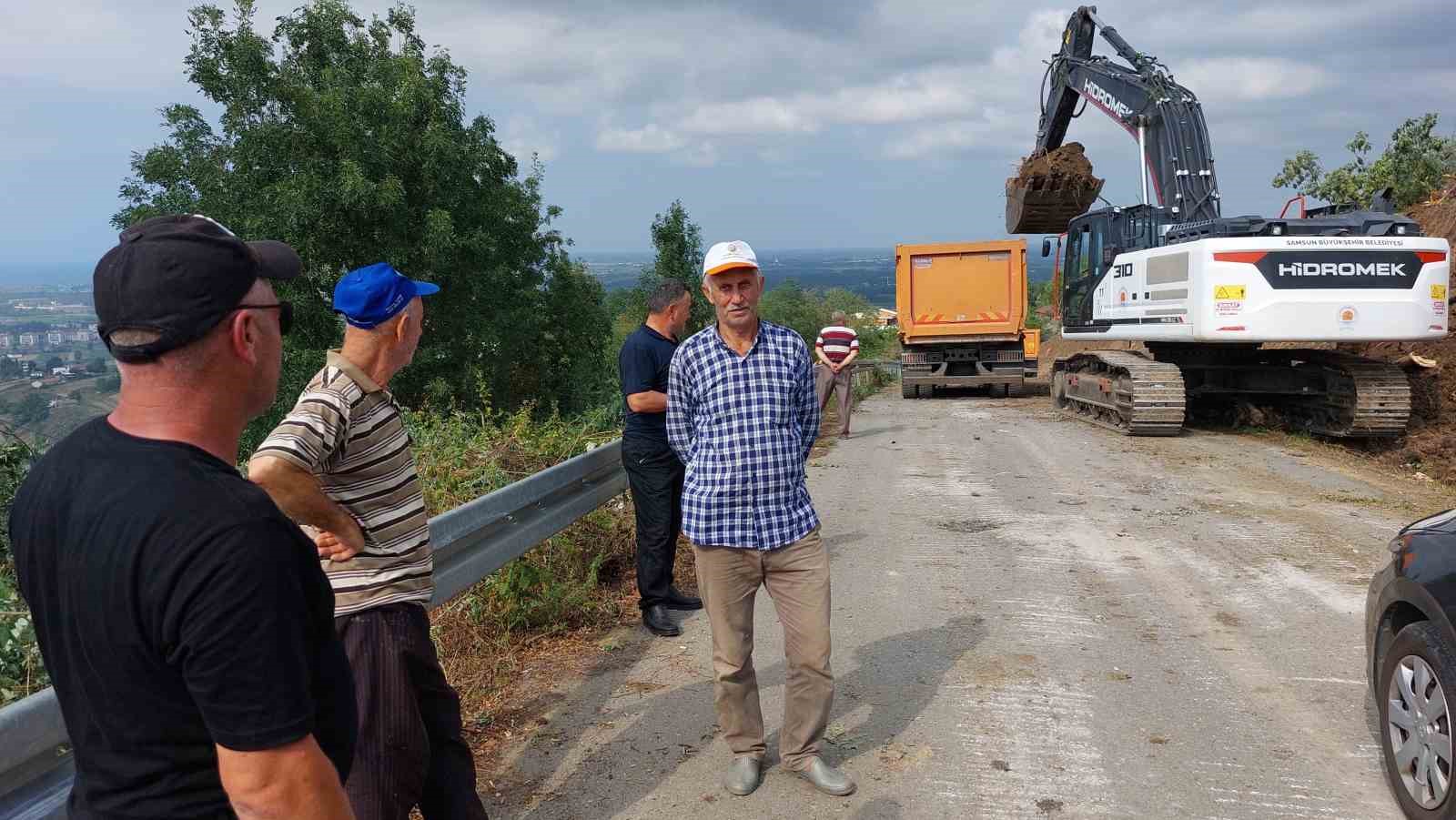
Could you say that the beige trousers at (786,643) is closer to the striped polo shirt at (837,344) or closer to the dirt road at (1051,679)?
the dirt road at (1051,679)

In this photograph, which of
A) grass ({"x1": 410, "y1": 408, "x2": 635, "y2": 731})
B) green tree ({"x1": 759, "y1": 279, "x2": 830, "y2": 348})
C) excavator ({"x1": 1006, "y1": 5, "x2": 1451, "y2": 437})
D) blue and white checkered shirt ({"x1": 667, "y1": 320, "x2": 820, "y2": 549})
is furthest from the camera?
green tree ({"x1": 759, "y1": 279, "x2": 830, "y2": 348})

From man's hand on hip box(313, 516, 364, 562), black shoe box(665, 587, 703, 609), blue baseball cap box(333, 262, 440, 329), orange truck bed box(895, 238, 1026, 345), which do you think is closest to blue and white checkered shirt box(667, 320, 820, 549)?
blue baseball cap box(333, 262, 440, 329)

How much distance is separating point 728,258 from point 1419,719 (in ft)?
9.06

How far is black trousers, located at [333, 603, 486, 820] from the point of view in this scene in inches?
104

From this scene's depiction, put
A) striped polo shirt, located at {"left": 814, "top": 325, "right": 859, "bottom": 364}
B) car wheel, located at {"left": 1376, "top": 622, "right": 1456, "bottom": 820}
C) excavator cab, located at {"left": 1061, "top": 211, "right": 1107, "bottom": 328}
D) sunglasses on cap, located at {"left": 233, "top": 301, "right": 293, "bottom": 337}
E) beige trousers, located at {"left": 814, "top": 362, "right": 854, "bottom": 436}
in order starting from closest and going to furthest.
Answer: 1. sunglasses on cap, located at {"left": 233, "top": 301, "right": 293, "bottom": 337}
2. car wheel, located at {"left": 1376, "top": 622, "right": 1456, "bottom": 820}
3. striped polo shirt, located at {"left": 814, "top": 325, "right": 859, "bottom": 364}
4. beige trousers, located at {"left": 814, "top": 362, "right": 854, "bottom": 436}
5. excavator cab, located at {"left": 1061, "top": 211, "right": 1107, "bottom": 328}

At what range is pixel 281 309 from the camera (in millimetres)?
1688

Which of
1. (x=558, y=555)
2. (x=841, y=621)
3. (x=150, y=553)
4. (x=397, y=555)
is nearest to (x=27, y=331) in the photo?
(x=558, y=555)

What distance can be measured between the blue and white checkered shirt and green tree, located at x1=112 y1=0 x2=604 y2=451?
18433 mm

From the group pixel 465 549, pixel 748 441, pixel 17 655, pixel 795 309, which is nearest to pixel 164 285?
pixel 748 441

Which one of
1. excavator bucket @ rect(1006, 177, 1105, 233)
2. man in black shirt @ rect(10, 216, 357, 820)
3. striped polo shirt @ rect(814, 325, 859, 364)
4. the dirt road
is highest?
excavator bucket @ rect(1006, 177, 1105, 233)

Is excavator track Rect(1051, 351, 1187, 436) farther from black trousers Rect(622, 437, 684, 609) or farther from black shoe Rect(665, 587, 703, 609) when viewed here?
black trousers Rect(622, 437, 684, 609)

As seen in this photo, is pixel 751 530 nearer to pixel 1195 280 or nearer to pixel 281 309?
pixel 281 309

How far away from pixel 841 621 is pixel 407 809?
132 inches

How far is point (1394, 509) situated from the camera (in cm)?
831
